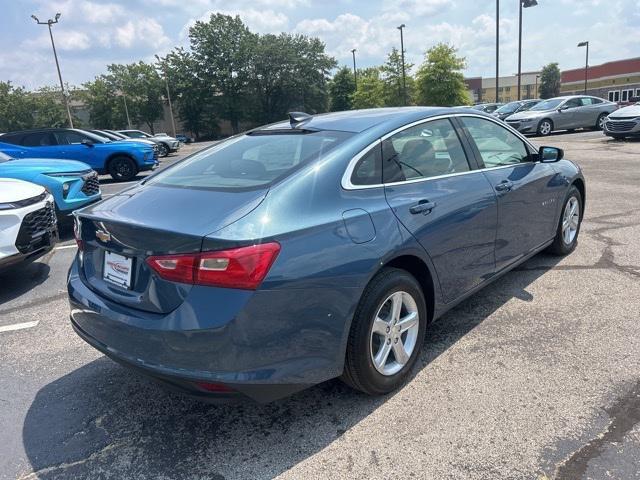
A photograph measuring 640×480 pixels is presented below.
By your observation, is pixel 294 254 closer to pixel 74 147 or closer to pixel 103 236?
pixel 103 236

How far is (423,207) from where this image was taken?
2949mm

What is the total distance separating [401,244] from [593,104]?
2227 cm

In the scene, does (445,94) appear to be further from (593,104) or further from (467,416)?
(467,416)

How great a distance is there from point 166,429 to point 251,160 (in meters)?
1.64

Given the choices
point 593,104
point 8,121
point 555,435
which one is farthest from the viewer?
point 8,121

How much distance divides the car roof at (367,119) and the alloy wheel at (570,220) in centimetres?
195

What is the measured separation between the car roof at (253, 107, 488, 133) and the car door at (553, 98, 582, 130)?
19.1 m

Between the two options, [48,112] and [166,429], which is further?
[48,112]

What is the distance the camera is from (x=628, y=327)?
137 inches

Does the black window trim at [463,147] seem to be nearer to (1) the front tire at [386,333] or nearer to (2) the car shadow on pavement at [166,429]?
(1) the front tire at [386,333]

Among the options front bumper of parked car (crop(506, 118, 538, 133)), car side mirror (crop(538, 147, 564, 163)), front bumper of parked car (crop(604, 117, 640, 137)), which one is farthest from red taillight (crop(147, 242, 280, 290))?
front bumper of parked car (crop(506, 118, 538, 133))

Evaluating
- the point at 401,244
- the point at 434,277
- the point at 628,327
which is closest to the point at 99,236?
the point at 401,244

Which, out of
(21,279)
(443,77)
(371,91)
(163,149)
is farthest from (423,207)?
→ (371,91)

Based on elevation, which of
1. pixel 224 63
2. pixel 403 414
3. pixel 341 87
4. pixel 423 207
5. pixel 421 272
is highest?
pixel 224 63
